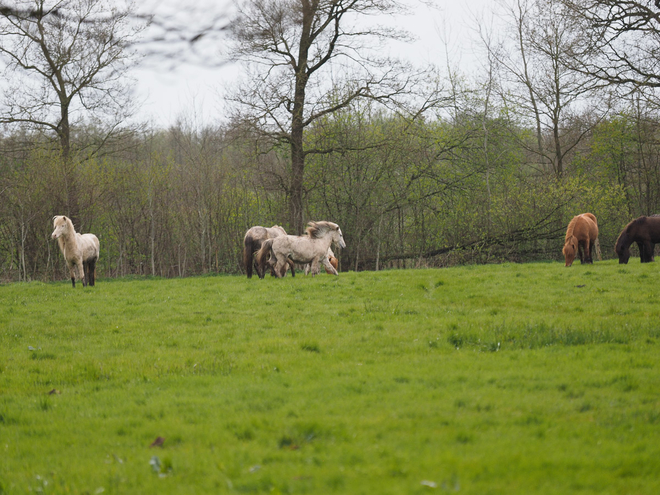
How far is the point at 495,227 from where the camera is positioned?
24.8m

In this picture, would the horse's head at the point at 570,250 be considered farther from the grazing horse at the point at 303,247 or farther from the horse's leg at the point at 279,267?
the horse's leg at the point at 279,267

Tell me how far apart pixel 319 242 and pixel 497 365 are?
10.7 metres

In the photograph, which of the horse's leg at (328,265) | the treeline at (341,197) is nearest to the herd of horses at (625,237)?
the treeline at (341,197)

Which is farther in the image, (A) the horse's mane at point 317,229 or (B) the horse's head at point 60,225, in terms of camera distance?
(A) the horse's mane at point 317,229

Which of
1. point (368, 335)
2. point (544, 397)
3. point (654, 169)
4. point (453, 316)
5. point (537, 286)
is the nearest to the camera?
point (544, 397)

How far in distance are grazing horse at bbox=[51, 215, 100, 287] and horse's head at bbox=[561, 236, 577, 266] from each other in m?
14.9

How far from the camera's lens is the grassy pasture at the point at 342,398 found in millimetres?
3752

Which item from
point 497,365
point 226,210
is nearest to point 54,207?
point 226,210

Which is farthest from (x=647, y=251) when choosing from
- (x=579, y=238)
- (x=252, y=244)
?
(x=252, y=244)

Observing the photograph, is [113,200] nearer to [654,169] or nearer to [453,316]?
[453,316]

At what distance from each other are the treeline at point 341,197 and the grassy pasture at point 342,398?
539 inches

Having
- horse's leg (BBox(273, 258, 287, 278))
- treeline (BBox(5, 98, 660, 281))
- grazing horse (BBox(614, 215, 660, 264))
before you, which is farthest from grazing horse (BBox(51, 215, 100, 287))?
grazing horse (BBox(614, 215, 660, 264))

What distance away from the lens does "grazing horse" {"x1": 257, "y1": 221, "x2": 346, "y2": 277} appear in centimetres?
1662

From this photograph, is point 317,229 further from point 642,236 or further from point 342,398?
point 342,398
